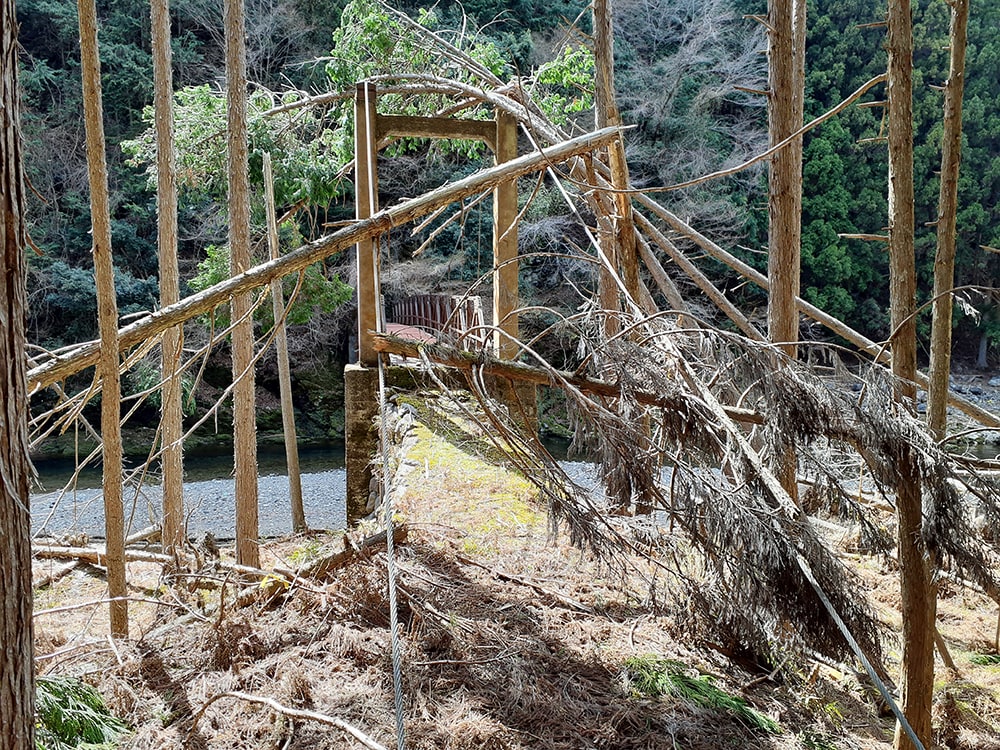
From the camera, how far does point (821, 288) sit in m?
16.5

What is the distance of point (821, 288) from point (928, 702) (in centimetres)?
1527

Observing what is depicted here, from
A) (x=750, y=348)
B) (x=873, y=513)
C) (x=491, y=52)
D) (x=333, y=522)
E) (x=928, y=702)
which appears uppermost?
(x=491, y=52)

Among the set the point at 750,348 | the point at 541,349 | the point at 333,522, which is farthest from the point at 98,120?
the point at 541,349

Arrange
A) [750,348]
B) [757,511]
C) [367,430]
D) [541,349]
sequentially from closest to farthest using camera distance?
[757,511] < [750,348] < [367,430] < [541,349]

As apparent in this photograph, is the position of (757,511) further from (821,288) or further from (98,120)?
(821,288)

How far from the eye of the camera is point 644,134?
16.0m

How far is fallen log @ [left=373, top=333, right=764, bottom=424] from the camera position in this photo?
2.76m

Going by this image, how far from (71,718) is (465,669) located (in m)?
1.22

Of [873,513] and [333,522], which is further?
[333,522]

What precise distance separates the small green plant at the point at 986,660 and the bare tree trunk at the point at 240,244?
4.76m

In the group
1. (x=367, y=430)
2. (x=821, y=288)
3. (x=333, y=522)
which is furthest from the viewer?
(x=821, y=288)

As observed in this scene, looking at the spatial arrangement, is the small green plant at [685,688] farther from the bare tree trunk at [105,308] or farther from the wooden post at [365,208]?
the wooden post at [365,208]

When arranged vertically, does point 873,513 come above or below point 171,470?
above

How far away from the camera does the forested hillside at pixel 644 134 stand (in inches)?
557
